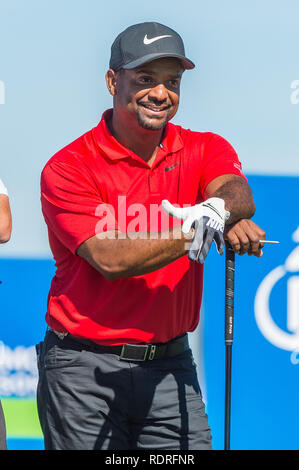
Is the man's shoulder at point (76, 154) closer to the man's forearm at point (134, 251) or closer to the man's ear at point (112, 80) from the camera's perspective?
the man's ear at point (112, 80)

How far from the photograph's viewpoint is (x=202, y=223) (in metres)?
2.29

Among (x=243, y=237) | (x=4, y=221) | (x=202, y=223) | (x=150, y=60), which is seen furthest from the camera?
(x=4, y=221)

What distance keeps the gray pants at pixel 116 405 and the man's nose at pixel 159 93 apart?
873 millimetres

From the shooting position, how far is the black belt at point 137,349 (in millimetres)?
2559

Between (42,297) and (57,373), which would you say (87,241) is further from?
(42,297)

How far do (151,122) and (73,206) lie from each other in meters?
0.39

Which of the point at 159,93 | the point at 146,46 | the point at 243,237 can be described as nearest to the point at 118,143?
the point at 159,93

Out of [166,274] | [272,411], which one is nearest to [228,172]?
[166,274]

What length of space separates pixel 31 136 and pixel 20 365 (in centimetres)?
108

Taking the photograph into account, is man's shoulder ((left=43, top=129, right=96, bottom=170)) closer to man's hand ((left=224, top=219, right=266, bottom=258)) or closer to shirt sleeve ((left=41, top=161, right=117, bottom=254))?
shirt sleeve ((left=41, top=161, right=117, bottom=254))

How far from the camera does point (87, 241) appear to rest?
245cm

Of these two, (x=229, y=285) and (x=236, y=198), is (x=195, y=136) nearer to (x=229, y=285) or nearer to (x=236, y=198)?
(x=236, y=198)

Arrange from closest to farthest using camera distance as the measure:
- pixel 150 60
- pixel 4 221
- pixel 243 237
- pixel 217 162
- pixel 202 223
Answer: pixel 202 223
pixel 243 237
pixel 150 60
pixel 217 162
pixel 4 221

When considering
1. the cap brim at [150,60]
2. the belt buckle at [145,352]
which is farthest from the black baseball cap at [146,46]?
the belt buckle at [145,352]
